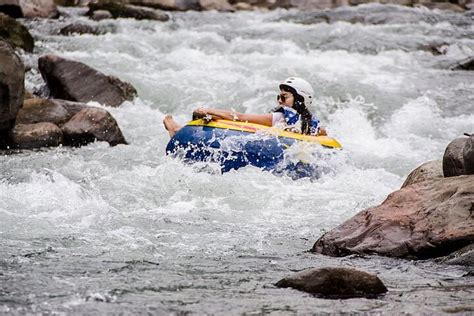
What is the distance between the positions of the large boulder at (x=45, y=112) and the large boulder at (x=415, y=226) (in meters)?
5.70

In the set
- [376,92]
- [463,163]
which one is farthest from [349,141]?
[463,163]

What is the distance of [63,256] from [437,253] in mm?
2334

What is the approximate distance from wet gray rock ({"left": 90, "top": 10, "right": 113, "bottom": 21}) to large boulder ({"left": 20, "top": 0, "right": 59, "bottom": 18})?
91 centimetres

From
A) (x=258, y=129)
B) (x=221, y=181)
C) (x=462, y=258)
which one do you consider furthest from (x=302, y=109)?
(x=462, y=258)

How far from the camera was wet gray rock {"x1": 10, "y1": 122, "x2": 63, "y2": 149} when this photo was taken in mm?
9695

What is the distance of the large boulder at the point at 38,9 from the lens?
18.0m

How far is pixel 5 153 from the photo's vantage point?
9352 mm

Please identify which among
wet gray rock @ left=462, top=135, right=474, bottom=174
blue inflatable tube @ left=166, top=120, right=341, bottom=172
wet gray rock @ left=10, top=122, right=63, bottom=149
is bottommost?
wet gray rock @ left=10, top=122, right=63, bottom=149

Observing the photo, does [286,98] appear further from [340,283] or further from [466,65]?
[466,65]

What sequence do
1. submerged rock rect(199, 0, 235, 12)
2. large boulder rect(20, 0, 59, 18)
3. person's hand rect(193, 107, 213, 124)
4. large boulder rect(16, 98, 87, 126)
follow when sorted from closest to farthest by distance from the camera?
person's hand rect(193, 107, 213, 124)
large boulder rect(16, 98, 87, 126)
large boulder rect(20, 0, 59, 18)
submerged rock rect(199, 0, 235, 12)

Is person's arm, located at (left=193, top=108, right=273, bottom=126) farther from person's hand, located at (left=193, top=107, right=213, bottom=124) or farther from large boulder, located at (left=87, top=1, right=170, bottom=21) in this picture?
large boulder, located at (left=87, top=1, right=170, bottom=21)

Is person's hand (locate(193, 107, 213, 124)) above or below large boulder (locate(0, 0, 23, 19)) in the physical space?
above

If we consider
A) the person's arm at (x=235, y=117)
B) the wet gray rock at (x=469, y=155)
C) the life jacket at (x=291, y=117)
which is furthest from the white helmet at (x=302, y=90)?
the wet gray rock at (x=469, y=155)

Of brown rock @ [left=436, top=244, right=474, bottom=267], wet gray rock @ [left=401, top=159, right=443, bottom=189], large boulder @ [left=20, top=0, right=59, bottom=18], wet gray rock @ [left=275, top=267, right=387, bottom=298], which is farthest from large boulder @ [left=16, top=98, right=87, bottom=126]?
large boulder @ [left=20, top=0, right=59, bottom=18]
